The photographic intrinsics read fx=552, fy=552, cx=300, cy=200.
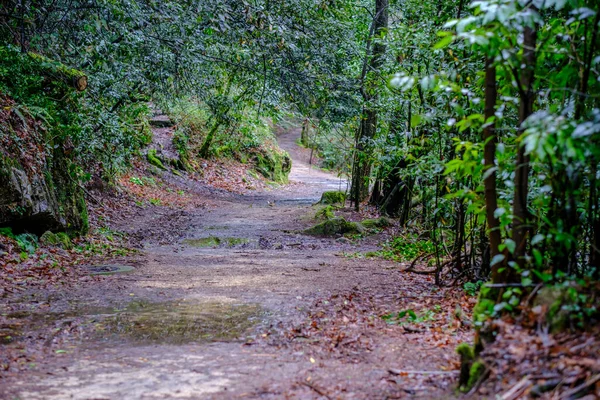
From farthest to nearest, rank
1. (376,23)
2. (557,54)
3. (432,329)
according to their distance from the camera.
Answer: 1. (376,23)
2. (432,329)
3. (557,54)

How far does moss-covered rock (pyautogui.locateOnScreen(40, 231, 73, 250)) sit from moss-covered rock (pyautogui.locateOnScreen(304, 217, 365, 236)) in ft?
21.3

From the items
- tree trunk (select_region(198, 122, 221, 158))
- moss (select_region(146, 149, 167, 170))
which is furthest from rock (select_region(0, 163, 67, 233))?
tree trunk (select_region(198, 122, 221, 158))

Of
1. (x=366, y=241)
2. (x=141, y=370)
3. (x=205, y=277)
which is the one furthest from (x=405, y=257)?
(x=141, y=370)

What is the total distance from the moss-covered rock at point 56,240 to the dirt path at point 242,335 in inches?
44.9

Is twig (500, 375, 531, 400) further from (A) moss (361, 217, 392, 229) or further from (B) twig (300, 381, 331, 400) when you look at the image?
(A) moss (361, 217, 392, 229)

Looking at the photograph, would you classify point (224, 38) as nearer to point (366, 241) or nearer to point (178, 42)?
point (178, 42)

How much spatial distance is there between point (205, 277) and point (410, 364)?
4.88 metres

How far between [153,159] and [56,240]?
47.0 feet

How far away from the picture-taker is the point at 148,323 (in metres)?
5.88

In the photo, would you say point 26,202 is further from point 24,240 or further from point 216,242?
point 216,242

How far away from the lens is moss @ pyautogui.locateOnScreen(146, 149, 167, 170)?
2370 centimetres

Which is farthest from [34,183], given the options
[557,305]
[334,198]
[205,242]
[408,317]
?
[334,198]

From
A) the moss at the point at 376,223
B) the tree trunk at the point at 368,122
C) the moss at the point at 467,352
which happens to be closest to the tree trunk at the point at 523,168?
the moss at the point at 467,352

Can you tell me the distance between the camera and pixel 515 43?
3.90m
